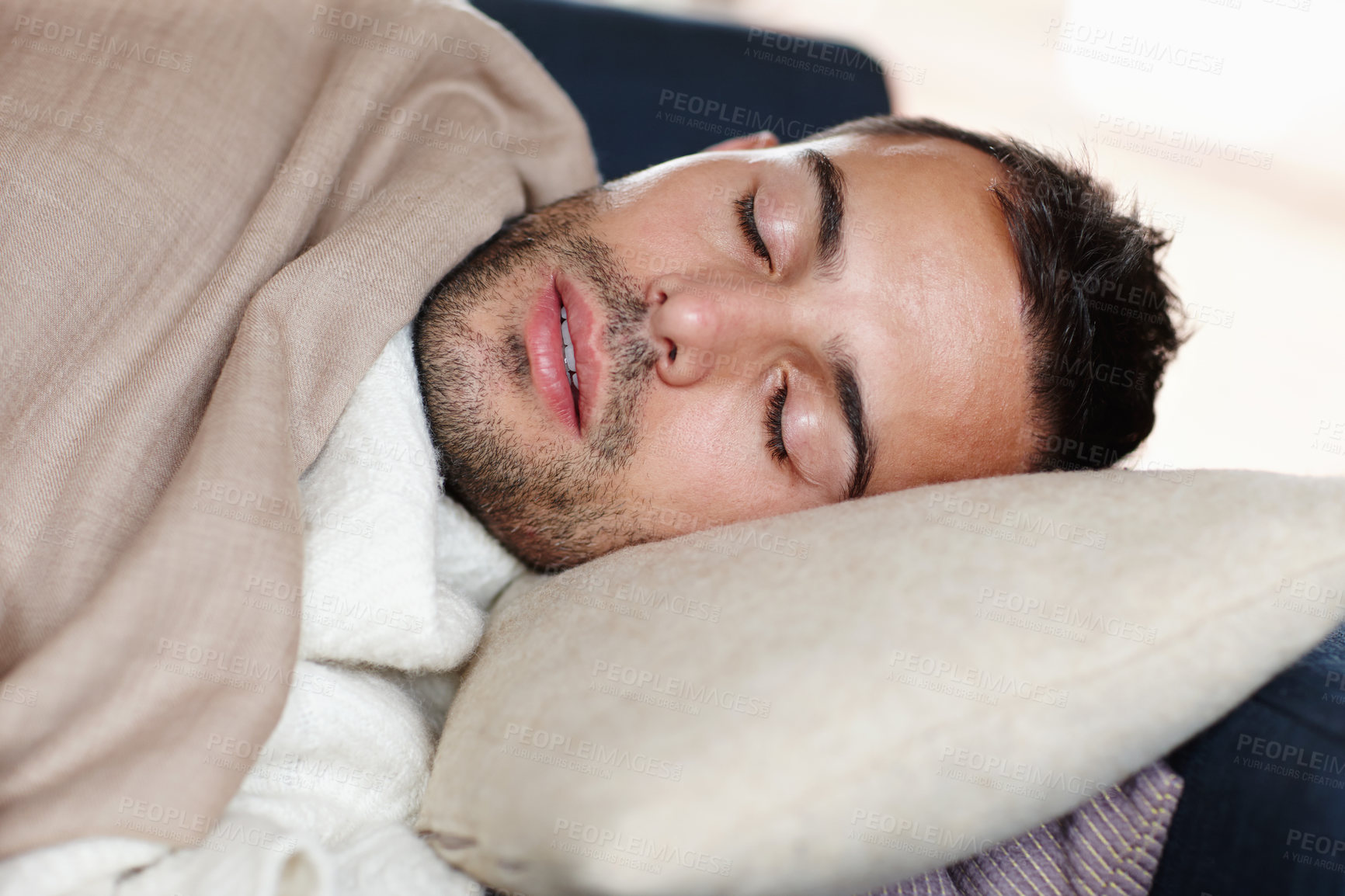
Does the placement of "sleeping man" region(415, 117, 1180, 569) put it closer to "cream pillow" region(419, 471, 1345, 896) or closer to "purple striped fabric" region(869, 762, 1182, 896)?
"cream pillow" region(419, 471, 1345, 896)

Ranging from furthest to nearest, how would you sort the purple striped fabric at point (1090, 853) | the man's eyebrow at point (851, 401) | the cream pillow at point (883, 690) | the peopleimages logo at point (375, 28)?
the peopleimages logo at point (375, 28), the man's eyebrow at point (851, 401), the purple striped fabric at point (1090, 853), the cream pillow at point (883, 690)

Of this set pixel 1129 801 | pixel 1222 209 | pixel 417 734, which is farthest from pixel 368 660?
pixel 1222 209

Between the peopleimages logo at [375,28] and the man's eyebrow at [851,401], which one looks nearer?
the man's eyebrow at [851,401]

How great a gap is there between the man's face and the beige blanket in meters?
0.13

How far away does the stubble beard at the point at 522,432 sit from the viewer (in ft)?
3.13

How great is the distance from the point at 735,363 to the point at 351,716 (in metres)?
0.50

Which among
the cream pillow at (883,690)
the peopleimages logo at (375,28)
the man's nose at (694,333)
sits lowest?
the cream pillow at (883,690)

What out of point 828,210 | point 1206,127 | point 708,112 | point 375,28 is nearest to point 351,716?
point 828,210

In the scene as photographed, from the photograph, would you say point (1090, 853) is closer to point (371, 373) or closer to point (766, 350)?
point (766, 350)

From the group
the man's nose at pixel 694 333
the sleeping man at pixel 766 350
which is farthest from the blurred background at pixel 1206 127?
the man's nose at pixel 694 333

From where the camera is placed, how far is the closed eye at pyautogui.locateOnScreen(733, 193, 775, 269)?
3.27 feet

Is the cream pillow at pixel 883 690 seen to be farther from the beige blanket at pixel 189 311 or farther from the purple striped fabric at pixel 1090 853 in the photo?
the beige blanket at pixel 189 311

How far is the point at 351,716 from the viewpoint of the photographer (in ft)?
2.39

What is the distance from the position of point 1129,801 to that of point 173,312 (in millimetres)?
953
